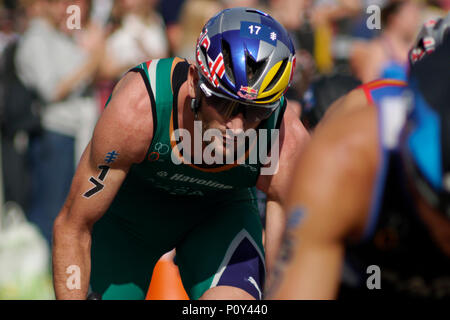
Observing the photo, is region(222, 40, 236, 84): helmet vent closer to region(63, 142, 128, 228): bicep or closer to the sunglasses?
the sunglasses

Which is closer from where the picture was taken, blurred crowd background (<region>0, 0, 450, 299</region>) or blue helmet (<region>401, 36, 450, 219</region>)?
blue helmet (<region>401, 36, 450, 219</region>)

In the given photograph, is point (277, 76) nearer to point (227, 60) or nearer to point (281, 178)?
point (227, 60)

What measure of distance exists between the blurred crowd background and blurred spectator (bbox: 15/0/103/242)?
1 cm

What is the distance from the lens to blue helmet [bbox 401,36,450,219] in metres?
1.94

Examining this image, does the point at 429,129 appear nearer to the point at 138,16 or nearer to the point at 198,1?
the point at 198,1

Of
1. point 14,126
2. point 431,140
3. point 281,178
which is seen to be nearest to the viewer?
point 431,140

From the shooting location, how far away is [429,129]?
1960 millimetres

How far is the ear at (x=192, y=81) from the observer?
3.92 metres

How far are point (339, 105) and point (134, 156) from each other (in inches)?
45.8

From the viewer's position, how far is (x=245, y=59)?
3613mm

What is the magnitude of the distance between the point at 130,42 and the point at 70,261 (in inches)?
194

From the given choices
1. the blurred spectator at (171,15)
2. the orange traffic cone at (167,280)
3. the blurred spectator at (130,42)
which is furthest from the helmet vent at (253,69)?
the blurred spectator at (171,15)

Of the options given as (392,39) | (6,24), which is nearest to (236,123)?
(392,39)

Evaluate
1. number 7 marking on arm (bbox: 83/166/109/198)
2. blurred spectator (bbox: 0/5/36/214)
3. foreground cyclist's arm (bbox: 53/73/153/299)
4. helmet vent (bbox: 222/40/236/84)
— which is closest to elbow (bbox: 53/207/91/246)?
foreground cyclist's arm (bbox: 53/73/153/299)
